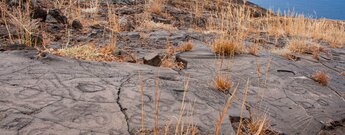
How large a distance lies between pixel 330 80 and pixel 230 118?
231cm

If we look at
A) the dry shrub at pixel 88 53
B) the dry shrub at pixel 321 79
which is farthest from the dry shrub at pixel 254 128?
the dry shrub at pixel 88 53

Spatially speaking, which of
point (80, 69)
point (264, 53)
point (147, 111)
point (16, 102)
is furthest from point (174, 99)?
point (264, 53)

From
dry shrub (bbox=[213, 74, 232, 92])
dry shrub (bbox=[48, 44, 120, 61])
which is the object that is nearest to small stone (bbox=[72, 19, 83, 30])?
dry shrub (bbox=[48, 44, 120, 61])

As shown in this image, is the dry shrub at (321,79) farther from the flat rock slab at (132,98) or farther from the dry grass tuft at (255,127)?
the dry grass tuft at (255,127)

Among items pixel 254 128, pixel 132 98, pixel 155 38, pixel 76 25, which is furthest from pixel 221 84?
pixel 76 25

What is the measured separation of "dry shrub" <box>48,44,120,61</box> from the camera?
3717 mm

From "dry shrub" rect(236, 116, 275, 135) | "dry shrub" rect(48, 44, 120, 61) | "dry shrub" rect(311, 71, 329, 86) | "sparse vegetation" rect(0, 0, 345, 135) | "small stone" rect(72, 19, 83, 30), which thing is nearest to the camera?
"dry shrub" rect(236, 116, 275, 135)

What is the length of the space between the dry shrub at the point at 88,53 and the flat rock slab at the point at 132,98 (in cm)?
43

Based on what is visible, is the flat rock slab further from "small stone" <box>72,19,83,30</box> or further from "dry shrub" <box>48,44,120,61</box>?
"small stone" <box>72,19,83,30</box>

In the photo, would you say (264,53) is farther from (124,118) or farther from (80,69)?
(124,118)

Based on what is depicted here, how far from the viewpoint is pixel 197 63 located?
13.5 ft

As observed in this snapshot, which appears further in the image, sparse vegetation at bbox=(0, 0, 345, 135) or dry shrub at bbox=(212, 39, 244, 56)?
dry shrub at bbox=(212, 39, 244, 56)

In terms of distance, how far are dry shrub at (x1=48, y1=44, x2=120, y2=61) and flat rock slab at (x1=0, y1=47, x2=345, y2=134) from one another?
1.42 ft

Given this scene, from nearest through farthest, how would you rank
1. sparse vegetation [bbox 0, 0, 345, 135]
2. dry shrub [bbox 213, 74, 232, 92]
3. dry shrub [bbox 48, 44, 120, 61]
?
1. sparse vegetation [bbox 0, 0, 345, 135]
2. dry shrub [bbox 213, 74, 232, 92]
3. dry shrub [bbox 48, 44, 120, 61]
